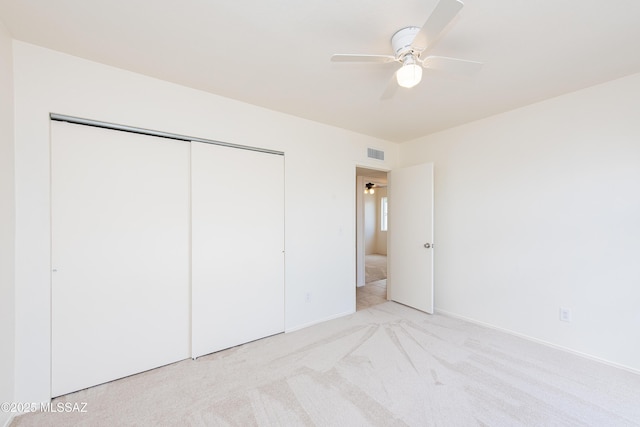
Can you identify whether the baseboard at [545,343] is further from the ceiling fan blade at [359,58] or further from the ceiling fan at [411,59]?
the ceiling fan blade at [359,58]

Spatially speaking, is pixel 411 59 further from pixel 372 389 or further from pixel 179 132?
pixel 372 389

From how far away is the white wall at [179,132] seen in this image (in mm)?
1698

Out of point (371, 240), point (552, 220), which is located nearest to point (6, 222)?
point (552, 220)

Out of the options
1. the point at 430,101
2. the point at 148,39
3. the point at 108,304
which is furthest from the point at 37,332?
the point at 430,101

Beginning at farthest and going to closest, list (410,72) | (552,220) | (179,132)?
1. (552,220)
2. (179,132)
3. (410,72)

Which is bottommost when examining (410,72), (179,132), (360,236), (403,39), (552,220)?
(360,236)

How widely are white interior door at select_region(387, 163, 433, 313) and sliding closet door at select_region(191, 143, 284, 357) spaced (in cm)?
189

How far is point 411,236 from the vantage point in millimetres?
3623

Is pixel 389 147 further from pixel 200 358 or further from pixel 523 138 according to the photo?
pixel 200 358

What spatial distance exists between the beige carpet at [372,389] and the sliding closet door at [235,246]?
0.84 ft

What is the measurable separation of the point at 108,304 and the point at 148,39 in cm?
197

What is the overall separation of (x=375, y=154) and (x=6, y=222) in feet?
11.9

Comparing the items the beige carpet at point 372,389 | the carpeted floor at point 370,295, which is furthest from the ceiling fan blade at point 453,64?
the carpeted floor at point 370,295

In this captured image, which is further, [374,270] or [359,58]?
[374,270]
